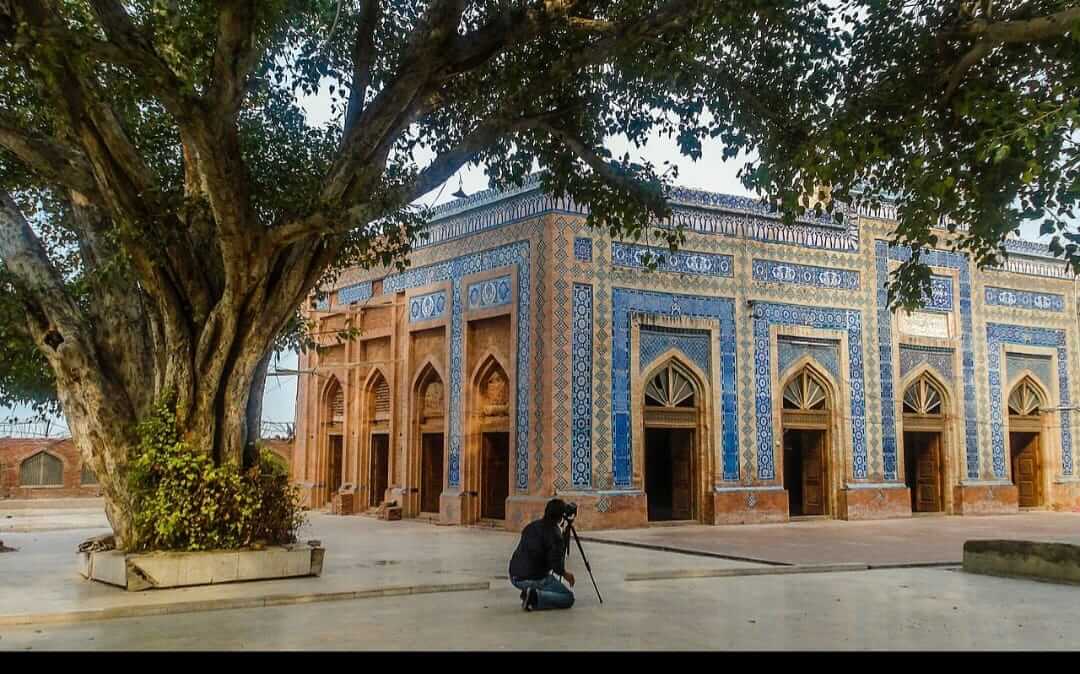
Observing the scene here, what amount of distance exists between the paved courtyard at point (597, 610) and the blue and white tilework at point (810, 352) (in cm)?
700

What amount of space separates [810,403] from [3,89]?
15288 mm

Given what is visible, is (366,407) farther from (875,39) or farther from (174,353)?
(875,39)

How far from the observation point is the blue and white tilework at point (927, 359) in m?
21.5

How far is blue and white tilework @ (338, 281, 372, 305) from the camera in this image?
2261 centimetres

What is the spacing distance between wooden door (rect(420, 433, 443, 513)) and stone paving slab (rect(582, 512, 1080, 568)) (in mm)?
4688

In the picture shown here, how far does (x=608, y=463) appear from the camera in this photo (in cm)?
1755

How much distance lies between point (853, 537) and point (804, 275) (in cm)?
618

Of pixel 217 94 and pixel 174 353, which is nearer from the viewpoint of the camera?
pixel 217 94

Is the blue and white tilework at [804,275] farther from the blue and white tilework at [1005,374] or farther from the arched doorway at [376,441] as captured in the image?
the arched doorway at [376,441]

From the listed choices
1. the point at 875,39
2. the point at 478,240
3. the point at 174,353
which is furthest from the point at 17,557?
the point at 875,39

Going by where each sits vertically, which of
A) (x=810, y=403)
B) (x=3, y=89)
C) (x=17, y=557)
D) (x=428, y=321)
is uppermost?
(x=3, y=89)

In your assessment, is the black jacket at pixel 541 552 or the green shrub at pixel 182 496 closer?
the black jacket at pixel 541 552

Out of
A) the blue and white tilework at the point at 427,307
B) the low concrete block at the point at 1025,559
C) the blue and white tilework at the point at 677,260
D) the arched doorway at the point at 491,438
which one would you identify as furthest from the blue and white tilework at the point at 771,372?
the low concrete block at the point at 1025,559
